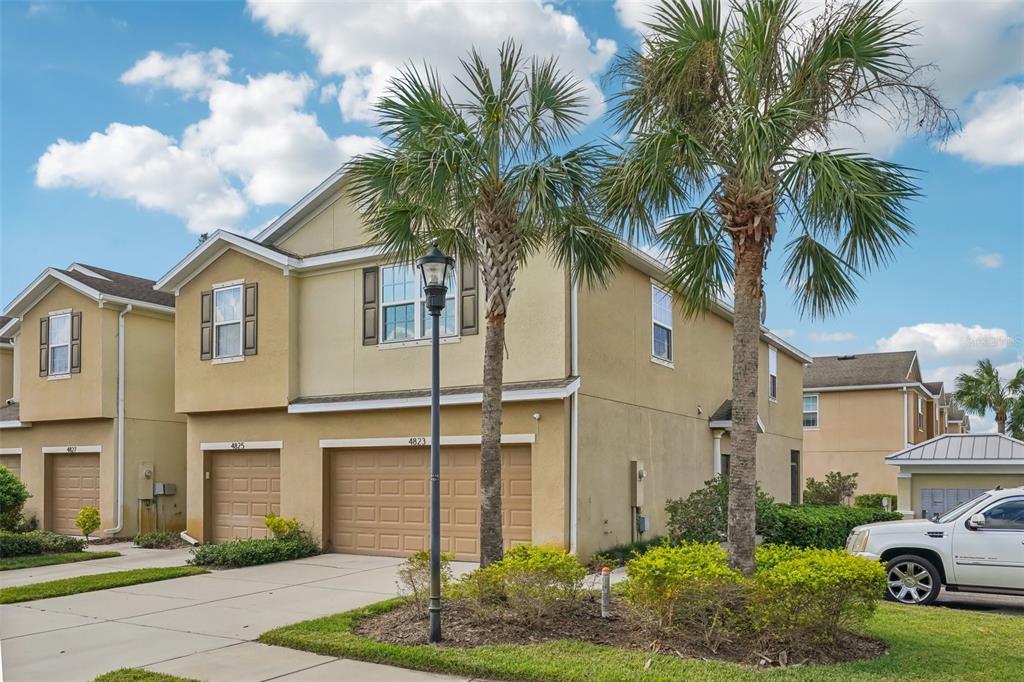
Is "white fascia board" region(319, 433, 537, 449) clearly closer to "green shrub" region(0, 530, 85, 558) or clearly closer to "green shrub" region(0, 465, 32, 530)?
"green shrub" region(0, 530, 85, 558)

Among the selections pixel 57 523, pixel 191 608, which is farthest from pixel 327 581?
pixel 57 523

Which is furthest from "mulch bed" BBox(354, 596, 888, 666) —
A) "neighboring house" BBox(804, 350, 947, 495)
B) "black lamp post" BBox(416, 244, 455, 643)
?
"neighboring house" BBox(804, 350, 947, 495)

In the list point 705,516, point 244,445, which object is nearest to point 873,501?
point 705,516

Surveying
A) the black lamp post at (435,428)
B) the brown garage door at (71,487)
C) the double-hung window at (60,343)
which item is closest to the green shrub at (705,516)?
the black lamp post at (435,428)

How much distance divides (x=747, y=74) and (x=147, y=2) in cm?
739

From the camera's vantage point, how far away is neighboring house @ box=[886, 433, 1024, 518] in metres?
19.8

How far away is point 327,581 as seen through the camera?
46.9ft

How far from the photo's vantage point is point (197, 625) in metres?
11.0

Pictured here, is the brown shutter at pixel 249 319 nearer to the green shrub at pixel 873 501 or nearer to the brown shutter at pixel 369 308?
the brown shutter at pixel 369 308

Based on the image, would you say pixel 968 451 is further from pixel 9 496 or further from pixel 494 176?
pixel 9 496

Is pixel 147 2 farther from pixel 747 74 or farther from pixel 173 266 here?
pixel 173 266

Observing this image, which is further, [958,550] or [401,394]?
[401,394]

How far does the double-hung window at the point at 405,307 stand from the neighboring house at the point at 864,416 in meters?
23.5

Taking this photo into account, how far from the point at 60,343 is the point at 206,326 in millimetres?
6049
